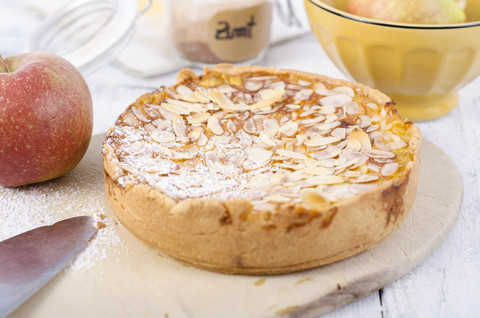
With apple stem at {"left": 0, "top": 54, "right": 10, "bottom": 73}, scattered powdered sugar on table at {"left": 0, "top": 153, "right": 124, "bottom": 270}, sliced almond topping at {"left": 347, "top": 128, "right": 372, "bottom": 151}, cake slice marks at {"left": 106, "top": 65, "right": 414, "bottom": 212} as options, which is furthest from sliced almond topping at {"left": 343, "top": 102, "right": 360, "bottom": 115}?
apple stem at {"left": 0, "top": 54, "right": 10, "bottom": 73}

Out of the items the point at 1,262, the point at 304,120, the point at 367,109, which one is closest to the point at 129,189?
the point at 1,262

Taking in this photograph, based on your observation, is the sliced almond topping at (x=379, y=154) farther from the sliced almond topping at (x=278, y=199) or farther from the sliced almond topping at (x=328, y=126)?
the sliced almond topping at (x=278, y=199)

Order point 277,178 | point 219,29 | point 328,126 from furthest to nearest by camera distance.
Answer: point 219,29
point 328,126
point 277,178

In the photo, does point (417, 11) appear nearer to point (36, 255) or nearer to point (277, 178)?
point (277, 178)

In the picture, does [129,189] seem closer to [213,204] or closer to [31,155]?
[213,204]

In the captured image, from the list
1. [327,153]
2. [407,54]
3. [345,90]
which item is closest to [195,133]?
[327,153]

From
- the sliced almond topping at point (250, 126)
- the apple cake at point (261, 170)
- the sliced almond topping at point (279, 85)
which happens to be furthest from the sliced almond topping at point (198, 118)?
the sliced almond topping at point (279, 85)

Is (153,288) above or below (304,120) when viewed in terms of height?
below
